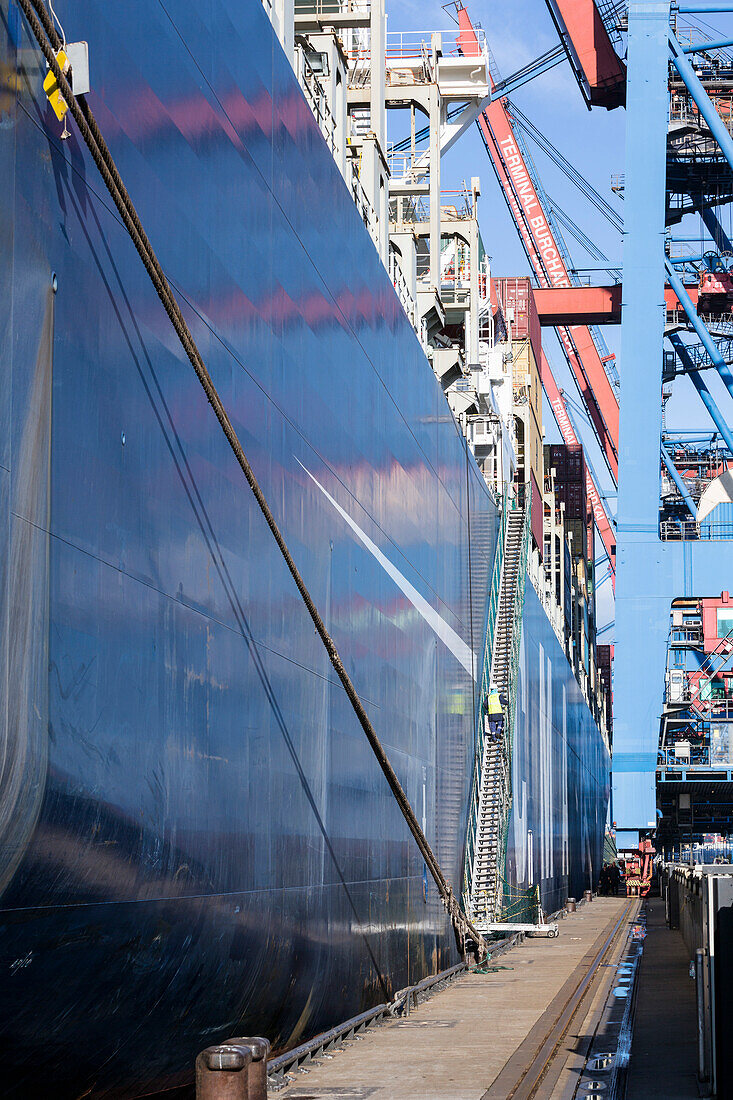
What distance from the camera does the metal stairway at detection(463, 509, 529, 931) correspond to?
20109 millimetres

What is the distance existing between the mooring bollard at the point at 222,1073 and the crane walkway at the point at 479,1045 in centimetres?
287

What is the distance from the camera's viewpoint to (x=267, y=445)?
30.1ft

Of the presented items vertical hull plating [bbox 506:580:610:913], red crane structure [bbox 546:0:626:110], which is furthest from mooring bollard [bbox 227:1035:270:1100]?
red crane structure [bbox 546:0:626:110]

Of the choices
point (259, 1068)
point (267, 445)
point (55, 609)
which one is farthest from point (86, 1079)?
point (267, 445)

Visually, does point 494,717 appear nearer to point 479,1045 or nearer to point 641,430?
point 641,430

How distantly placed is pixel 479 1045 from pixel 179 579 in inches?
206

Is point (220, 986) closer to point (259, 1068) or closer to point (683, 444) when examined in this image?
point (259, 1068)

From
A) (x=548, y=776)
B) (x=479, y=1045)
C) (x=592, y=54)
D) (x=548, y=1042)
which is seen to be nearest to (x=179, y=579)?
(x=479, y=1045)

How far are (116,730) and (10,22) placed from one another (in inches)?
122

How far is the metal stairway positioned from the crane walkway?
245 cm

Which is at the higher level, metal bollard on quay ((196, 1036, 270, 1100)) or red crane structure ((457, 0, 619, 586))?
red crane structure ((457, 0, 619, 586))

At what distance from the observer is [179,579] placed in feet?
23.6

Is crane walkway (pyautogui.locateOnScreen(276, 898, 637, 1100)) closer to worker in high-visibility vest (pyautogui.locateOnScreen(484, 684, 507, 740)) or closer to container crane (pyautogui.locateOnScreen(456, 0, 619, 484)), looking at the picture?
worker in high-visibility vest (pyautogui.locateOnScreen(484, 684, 507, 740))

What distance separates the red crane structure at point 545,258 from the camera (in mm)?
39344
